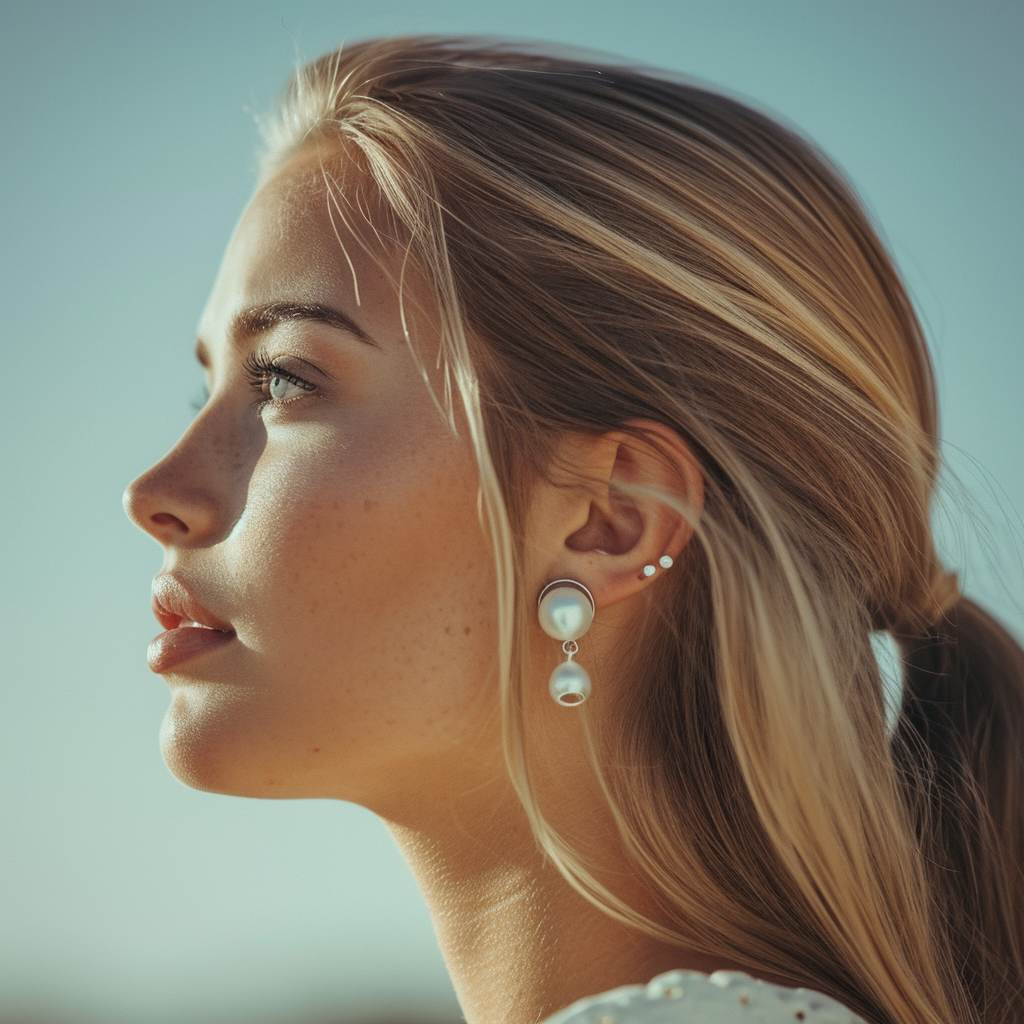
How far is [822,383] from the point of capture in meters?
1.73

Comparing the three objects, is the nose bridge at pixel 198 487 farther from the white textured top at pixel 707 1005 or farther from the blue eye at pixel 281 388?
the white textured top at pixel 707 1005

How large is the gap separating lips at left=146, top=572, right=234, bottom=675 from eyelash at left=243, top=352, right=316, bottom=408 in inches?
11.9

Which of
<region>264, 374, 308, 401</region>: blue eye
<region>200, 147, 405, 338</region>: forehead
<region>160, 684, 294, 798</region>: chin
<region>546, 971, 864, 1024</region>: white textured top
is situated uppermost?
<region>200, 147, 405, 338</region>: forehead

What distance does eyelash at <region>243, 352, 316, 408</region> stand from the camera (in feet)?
5.55

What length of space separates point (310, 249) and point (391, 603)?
56 cm

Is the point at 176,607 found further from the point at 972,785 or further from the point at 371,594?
the point at 972,785

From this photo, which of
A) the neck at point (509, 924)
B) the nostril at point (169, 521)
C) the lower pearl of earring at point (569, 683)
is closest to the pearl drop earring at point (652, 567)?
the lower pearl of earring at point (569, 683)

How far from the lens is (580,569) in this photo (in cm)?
165

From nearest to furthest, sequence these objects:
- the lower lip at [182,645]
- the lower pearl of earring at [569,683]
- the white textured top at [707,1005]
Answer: the white textured top at [707,1005] → the lower pearl of earring at [569,683] → the lower lip at [182,645]

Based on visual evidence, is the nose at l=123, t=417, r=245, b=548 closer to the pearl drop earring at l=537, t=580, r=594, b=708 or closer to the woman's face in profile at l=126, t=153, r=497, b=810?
the woman's face in profile at l=126, t=153, r=497, b=810

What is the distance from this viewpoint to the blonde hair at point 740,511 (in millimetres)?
1595

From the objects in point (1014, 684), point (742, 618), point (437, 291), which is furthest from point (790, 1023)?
point (437, 291)

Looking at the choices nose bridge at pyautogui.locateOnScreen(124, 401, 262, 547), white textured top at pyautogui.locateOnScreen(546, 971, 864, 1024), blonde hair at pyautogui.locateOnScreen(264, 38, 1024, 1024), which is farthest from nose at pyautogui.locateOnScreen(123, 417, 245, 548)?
white textured top at pyautogui.locateOnScreen(546, 971, 864, 1024)

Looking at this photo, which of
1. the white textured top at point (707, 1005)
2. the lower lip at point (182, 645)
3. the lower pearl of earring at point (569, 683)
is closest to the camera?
the white textured top at point (707, 1005)
